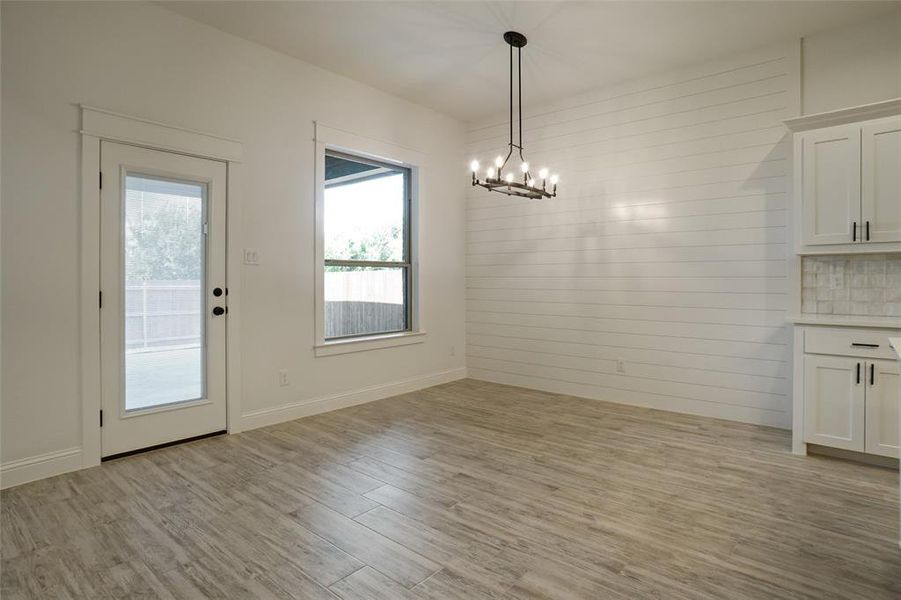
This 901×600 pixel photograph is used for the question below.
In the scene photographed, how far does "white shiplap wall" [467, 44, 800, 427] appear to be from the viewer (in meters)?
4.17

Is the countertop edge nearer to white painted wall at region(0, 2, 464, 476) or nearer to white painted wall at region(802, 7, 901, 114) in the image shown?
white painted wall at region(802, 7, 901, 114)

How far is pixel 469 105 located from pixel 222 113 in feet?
9.05

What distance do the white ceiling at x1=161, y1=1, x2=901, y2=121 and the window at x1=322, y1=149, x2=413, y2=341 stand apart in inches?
38.2

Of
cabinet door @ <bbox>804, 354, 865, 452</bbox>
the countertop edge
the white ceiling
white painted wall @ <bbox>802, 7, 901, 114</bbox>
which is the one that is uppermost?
the white ceiling

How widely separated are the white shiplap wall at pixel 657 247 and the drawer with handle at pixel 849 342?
697 mm

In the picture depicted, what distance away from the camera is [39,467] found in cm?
302

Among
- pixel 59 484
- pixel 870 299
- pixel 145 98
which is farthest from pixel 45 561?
pixel 870 299

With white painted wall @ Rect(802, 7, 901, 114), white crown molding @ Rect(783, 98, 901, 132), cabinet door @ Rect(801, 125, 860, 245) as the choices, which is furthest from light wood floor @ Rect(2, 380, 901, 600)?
white painted wall @ Rect(802, 7, 901, 114)

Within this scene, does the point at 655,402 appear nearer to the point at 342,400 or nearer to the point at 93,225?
the point at 342,400

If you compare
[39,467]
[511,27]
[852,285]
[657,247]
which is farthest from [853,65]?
[39,467]

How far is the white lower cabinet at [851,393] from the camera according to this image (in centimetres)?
320

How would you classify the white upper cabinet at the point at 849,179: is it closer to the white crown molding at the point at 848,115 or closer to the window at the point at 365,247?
the white crown molding at the point at 848,115

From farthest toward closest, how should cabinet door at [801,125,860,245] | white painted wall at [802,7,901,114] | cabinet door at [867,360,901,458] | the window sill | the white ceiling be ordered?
the window sill, white painted wall at [802,7,901,114], the white ceiling, cabinet door at [801,125,860,245], cabinet door at [867,360,901,458]

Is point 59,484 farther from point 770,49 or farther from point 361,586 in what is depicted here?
point 770,49
